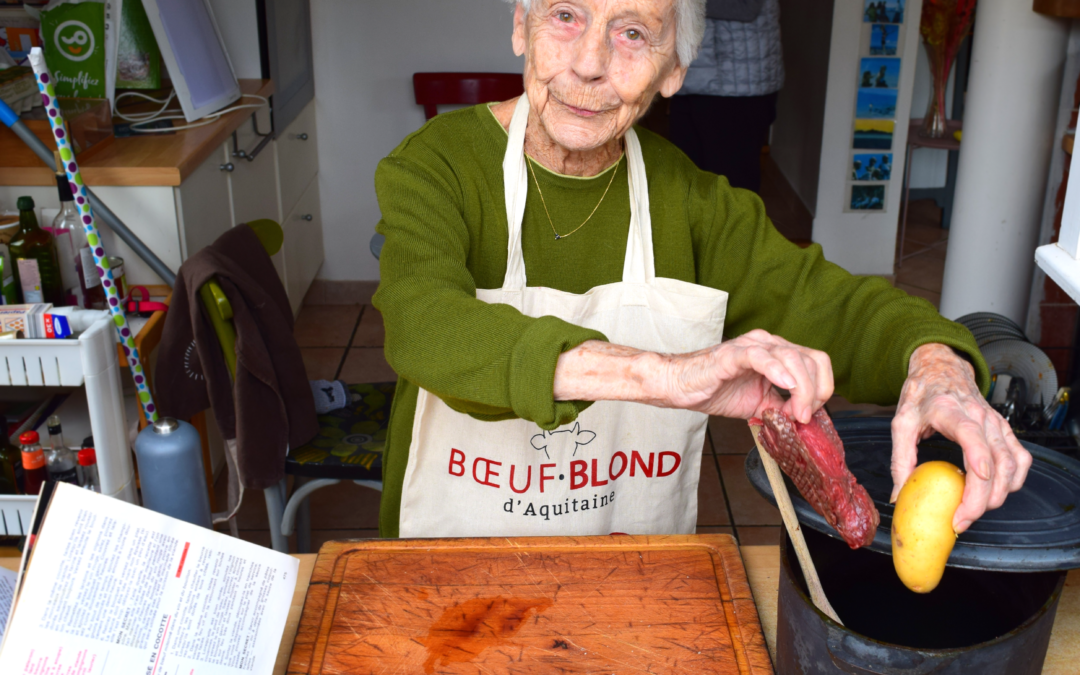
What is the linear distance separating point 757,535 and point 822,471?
5.74 feet

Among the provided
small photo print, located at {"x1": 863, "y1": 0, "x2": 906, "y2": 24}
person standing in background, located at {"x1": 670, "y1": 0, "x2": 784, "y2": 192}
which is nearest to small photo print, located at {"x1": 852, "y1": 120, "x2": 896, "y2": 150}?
small photo print, located at {"x1": 863, "y1": 0, "x2": 906, "y2": 24}

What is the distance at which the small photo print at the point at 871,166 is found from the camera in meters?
4.04

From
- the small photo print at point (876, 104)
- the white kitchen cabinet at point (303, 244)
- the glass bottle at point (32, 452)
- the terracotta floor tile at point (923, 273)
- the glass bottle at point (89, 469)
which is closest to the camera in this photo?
the glass bottle at point (32, 452)

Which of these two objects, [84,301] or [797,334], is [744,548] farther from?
[84,301]

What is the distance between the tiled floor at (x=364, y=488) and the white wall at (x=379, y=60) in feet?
1.73

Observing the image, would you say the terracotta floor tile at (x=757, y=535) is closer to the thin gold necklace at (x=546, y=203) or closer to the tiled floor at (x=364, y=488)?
the tiled floor at (x=364, y=488)

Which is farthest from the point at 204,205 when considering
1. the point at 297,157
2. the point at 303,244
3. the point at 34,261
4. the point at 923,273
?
the point at 923,273

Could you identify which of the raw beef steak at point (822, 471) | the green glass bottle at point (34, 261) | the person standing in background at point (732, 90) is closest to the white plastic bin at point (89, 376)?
the green glass bottle at point (34, 261)

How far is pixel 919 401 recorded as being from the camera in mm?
988

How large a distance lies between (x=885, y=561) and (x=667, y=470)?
15.1 inches

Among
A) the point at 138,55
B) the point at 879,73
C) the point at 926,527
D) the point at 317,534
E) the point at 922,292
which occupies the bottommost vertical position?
the point at 317,534

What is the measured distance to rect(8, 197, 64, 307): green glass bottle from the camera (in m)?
1.74

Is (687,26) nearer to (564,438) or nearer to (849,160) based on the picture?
(564,438)

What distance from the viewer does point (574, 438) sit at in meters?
1.27
